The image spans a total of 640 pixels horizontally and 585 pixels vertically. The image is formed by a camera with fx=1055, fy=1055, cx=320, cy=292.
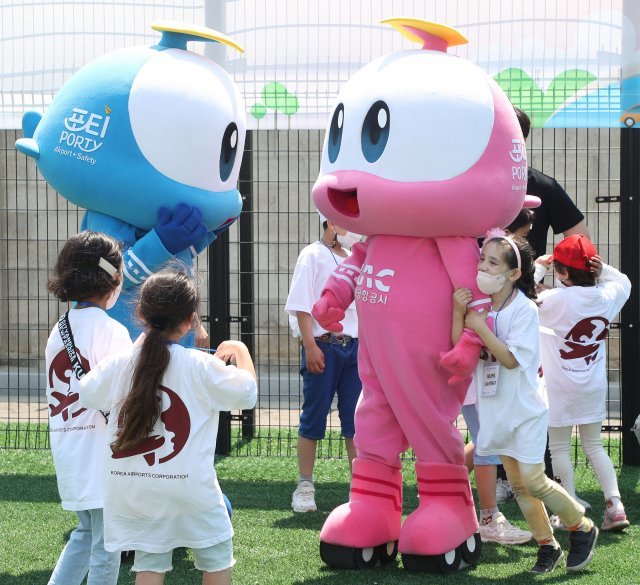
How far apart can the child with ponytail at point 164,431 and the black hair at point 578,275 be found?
2.29 meters

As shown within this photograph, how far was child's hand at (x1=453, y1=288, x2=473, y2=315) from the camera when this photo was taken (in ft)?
14.5

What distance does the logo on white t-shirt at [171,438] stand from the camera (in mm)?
3508

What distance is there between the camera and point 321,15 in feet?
20.0

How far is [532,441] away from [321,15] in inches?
114

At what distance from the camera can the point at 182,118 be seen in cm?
480

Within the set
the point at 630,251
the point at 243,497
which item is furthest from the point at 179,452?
the point at 630,251

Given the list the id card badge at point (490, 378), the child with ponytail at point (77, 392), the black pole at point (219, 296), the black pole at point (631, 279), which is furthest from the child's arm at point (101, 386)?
the black pole at point (631, 279)

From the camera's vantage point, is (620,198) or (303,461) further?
(620,198)

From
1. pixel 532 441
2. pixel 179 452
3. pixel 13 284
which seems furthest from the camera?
pixel 13 284

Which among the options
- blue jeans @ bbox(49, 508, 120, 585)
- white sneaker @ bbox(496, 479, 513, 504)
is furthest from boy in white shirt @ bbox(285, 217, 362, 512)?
blue jeans @ bbox(49, 508, 120, 585)

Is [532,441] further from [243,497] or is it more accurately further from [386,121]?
[243,497]

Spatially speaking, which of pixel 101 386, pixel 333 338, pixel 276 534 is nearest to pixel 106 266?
pixel 101 386

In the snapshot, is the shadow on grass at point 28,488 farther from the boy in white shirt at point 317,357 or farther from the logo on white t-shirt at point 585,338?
the logo on white t-shirt at point 585,338

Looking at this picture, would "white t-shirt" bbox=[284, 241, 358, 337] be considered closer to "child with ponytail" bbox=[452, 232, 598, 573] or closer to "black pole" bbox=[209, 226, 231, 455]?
"black pole" bbox=[209, 226, 231, 455]
